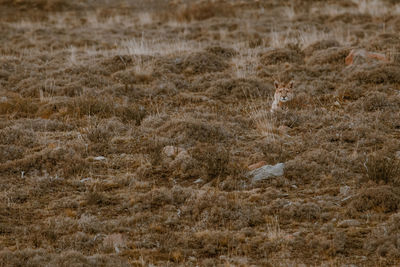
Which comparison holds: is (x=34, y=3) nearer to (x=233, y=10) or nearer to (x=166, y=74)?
(x=233, y=10)

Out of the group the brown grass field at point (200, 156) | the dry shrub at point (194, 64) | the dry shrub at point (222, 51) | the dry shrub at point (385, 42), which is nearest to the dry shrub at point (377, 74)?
the brown grass field at point (200, 156)

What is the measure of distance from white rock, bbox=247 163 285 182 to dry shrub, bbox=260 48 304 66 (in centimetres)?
752

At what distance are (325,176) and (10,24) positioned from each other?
21160 millimetres

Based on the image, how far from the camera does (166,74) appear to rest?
13.2 metres

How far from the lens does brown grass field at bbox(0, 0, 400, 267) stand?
5.36 m

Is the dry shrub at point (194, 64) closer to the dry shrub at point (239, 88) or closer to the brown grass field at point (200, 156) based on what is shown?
the brown grass field at point (200, 156)

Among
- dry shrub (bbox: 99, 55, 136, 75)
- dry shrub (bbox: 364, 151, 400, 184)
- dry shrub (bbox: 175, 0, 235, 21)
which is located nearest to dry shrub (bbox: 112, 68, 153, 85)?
dry shrub (bbox: 99, 55, 136, 75)

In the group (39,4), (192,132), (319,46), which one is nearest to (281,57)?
(319,46)

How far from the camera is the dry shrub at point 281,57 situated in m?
14.3

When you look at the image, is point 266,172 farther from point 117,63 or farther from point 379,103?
point 117,63

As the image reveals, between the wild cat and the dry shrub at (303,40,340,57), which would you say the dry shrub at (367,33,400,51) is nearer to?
the dry shrub at (303,40,340,57)

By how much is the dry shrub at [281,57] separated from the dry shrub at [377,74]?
2611 mm

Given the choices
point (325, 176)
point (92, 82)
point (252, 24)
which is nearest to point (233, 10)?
point (252, 24)

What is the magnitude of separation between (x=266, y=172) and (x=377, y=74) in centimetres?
591
